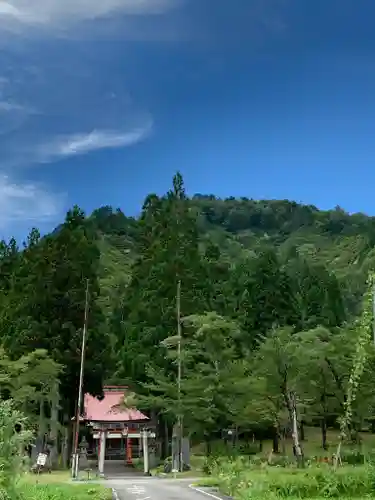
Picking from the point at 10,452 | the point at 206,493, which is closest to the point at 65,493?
the point at 206,493

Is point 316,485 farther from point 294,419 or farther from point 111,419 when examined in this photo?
point 111,419

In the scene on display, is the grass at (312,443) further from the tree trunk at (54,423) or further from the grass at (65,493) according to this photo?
the grass at (65,493)

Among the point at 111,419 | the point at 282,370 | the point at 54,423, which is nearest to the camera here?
the point at 282,370

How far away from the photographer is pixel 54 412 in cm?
3400

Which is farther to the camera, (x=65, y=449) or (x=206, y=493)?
(x=65, y=449)

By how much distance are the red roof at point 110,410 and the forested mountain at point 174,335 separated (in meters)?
1.01

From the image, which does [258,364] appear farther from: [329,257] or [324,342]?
[329,257]

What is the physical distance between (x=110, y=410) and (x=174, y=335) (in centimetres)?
558

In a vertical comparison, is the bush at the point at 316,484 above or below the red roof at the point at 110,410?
below

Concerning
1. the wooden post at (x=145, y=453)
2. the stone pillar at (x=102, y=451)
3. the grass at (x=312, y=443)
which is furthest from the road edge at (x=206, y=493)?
the stone pillar at (x=102, y=451)

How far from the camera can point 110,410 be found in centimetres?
3431

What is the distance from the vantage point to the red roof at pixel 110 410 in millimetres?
34688

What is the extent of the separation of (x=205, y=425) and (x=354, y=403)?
23.4 feet

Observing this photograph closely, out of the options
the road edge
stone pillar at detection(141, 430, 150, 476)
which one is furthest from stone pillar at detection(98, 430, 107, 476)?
the road edge
